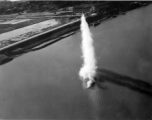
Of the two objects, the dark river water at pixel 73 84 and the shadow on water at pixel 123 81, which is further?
the shadow on water at pixel 123 81

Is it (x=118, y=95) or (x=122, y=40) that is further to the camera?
(x=122, y=40)

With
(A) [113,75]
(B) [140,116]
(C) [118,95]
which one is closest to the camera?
(B) [140,116]

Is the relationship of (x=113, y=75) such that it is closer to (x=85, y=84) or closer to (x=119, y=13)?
(x=85, y=84)

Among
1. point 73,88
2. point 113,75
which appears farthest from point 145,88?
point 73,88

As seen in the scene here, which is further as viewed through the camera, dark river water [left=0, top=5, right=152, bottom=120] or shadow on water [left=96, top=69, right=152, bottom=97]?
shadow on water [left=96, top=69, right=152, bottom=97]
